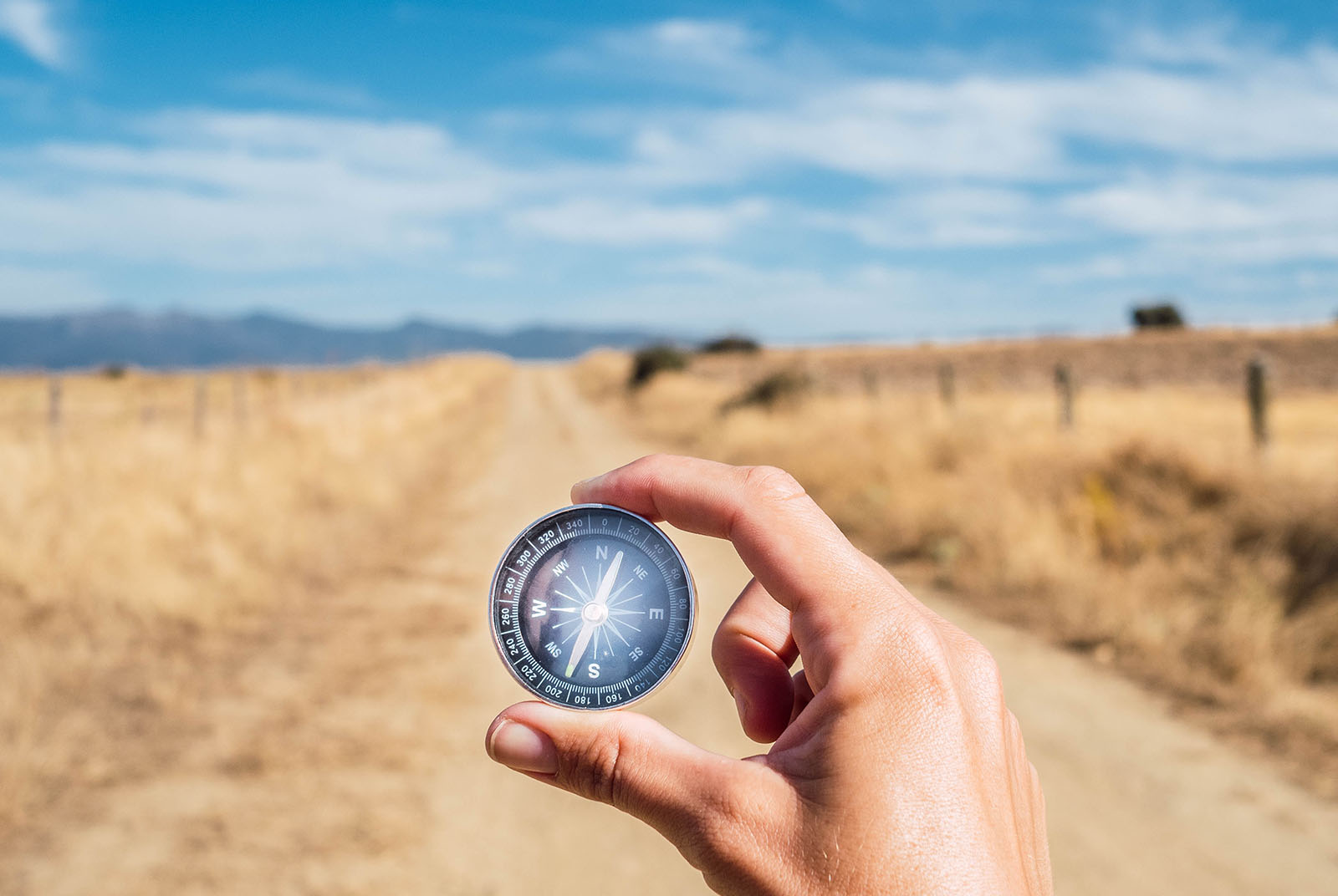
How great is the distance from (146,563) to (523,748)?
21.5 feet

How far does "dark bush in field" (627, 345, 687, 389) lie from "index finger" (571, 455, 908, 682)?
3404cm

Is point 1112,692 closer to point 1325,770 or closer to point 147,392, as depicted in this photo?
point 1325,770

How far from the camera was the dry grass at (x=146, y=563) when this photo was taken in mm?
4812

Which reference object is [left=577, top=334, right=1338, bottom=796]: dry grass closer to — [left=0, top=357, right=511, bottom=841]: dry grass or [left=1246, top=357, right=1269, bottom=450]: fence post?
[left=1246, top=357, right=1269, bottom=450]: fence post

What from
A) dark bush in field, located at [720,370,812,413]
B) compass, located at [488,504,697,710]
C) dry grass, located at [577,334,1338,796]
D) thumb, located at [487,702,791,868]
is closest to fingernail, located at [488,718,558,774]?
thumb, located at [487,702,791,868]

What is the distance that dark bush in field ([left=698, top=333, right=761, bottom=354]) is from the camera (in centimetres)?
7981

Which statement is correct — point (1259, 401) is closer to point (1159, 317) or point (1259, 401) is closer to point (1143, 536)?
point (1143, 536)

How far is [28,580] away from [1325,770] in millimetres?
7823

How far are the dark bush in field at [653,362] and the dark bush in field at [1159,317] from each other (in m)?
53.0

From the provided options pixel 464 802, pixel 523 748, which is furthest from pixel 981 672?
pixel 464 802

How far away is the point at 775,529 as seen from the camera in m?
1.32

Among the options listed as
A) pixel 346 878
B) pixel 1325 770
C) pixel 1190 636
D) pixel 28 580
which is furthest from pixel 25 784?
pixel 1190 636

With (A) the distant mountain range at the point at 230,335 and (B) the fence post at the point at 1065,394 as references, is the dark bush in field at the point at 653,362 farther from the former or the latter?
(A) the distant mountain range at the point at 230,335

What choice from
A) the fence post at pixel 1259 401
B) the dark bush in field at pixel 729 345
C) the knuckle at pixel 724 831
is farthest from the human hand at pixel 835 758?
the dark bush in field at pixel 729 345
